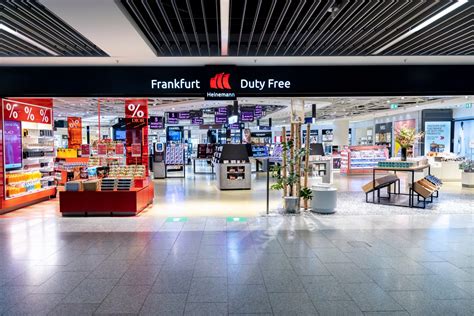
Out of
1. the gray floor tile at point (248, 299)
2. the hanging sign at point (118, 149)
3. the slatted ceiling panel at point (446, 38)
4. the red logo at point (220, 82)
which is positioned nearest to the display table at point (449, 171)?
the slatted ceiling panel at point (446, 38)

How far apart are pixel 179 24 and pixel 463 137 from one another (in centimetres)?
1995

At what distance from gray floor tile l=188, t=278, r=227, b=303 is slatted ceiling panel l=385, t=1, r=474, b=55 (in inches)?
158

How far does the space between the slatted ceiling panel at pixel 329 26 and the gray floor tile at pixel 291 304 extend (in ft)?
10.1

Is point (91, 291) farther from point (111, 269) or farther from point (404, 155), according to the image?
point (404, 155)

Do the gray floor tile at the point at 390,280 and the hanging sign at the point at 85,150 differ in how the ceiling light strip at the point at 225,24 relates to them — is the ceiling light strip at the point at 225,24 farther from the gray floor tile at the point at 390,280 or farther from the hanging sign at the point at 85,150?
the hanging sign at the point at 85,150

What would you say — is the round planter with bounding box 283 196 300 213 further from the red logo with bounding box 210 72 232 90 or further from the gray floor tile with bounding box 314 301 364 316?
the gray floor tile with bounding box 314 301 364 316

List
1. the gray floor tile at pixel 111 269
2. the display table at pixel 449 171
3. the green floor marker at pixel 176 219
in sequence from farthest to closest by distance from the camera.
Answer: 1. the display table at pixel 449 171
2. the green floor marker at pixel 176 219
3. the gray floor tile at pixel 111 269

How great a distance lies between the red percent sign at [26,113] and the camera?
8094 millimetres

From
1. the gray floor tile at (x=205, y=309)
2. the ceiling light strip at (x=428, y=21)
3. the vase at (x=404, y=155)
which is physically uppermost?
the ceiling light strip at (x=428, y=21)

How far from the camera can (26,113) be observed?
8.88 metres

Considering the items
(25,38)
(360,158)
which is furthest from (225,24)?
(360,158)

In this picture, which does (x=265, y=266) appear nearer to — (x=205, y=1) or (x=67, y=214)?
(x=205, y=1)

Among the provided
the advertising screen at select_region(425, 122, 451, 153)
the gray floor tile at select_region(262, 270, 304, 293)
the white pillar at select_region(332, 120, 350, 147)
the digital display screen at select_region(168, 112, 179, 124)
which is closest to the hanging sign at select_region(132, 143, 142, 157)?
the gray floor tile at select_region(262, 270, 304, 293)

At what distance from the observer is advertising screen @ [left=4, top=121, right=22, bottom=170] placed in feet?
26.4
